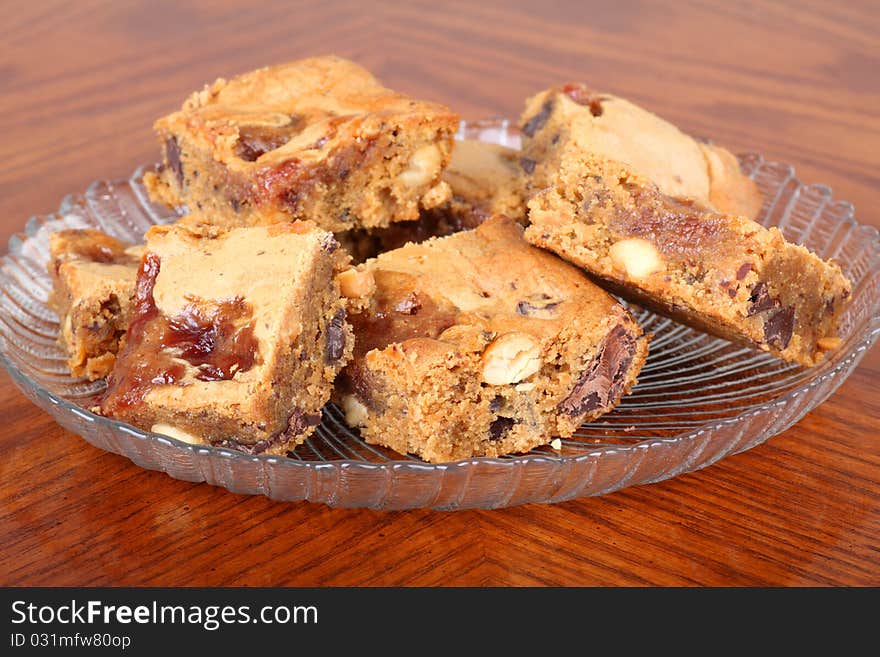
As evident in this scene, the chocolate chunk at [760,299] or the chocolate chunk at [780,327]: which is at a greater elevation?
the chocolate chunk at [760,299]

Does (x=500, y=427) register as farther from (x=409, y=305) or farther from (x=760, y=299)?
(x=760, y=299)

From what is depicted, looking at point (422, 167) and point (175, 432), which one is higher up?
point (422, 167)

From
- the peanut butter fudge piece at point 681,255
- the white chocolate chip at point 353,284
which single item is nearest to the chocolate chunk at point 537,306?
the peanut butter fudge piece at point 681,255

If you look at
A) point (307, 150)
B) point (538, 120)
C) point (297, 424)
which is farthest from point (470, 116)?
point (297, 424)

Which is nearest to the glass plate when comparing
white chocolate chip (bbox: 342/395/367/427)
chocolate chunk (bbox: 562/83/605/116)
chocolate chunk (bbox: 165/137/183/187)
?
white chocolate chip (bbox: 342/395/367/427)

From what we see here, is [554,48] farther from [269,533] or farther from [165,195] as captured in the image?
[269,533]

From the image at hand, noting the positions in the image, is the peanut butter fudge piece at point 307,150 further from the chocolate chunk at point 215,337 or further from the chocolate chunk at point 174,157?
the chocolate chunk at point 215,337

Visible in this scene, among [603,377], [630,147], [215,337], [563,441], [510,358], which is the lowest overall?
[563,441]
